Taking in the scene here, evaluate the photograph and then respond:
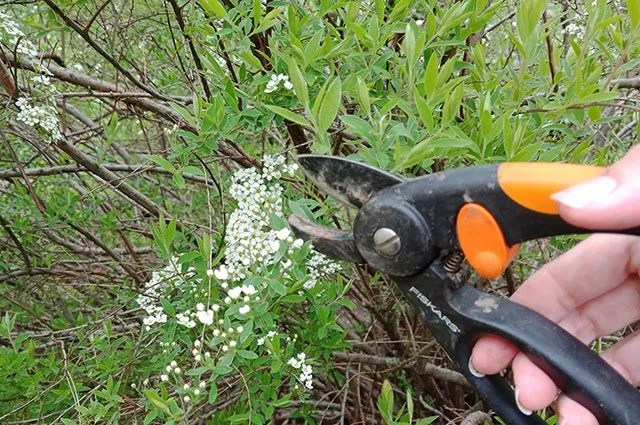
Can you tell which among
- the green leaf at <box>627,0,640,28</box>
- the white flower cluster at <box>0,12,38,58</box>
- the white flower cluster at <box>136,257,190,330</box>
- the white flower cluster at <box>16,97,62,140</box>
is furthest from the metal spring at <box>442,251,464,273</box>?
the white flower cluster at <box>0,12,38,58</box>

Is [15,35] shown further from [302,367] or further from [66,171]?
[302,367]

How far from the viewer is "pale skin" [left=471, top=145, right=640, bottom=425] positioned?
4.33 ft

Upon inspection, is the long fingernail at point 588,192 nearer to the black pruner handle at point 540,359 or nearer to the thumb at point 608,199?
the thumb at point 608,199

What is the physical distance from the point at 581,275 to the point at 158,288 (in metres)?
1.16

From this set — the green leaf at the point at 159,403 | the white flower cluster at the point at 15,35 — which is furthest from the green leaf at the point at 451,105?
the white flower cluster at the point at 15,35

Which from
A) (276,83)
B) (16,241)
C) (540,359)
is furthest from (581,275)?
(16,241)

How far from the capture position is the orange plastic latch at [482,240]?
1170mm

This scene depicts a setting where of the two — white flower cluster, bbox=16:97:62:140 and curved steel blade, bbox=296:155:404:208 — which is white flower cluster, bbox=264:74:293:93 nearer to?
curved steel blade, bbox=296:155:404:208

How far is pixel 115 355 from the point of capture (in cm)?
198

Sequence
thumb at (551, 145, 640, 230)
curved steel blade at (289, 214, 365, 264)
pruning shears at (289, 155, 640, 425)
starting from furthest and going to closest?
curved steel blade at (289, 214, 365, 264)
pruning shears at (289, 155, 640, 425)
thumb at (551, 145, 640, 230)

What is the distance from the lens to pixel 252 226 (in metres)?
1.59

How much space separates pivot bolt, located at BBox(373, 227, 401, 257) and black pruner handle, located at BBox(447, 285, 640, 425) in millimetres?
184

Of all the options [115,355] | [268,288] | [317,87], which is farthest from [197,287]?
[317,87]

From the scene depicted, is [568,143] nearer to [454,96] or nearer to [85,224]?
[454,96]
